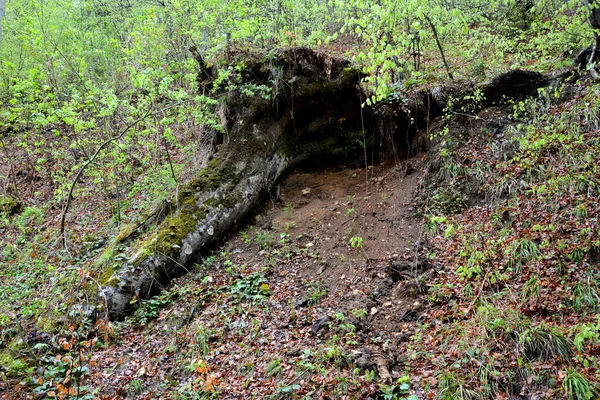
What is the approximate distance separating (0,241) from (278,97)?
27.5 ft

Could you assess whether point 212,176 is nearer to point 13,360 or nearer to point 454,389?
point 13,360

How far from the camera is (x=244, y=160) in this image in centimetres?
805

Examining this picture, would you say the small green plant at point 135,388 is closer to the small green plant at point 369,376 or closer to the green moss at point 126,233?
the small green plant at point 369,376

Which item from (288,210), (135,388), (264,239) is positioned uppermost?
(288,210)

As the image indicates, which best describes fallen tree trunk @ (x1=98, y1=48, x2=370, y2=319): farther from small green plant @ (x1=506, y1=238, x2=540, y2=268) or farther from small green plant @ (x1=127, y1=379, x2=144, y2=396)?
small green plant @ (x1=506, y1=238, x2=540, y2=268)

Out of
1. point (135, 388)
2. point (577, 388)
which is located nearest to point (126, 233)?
point (135, 388)

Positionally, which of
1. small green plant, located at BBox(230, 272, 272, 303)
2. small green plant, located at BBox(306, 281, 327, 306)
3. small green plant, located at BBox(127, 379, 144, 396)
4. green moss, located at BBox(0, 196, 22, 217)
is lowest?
small green plant, located at BBox(127, 379, 144, 396)

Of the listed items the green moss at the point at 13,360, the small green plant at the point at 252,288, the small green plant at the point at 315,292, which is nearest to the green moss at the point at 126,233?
the green moss at the point at 13,360

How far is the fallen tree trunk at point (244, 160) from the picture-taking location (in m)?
6.33

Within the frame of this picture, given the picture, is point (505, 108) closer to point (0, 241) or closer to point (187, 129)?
point (187, 129)

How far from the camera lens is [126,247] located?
6699mm

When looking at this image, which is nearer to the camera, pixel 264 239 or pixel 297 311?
pixel 297 311

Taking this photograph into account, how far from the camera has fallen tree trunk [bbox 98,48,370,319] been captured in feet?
20.8

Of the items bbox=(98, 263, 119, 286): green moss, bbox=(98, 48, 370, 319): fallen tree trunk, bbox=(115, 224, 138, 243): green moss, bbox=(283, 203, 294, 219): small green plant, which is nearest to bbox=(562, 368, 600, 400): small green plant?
bbox=(283, 203, 294, 219): small green plant
